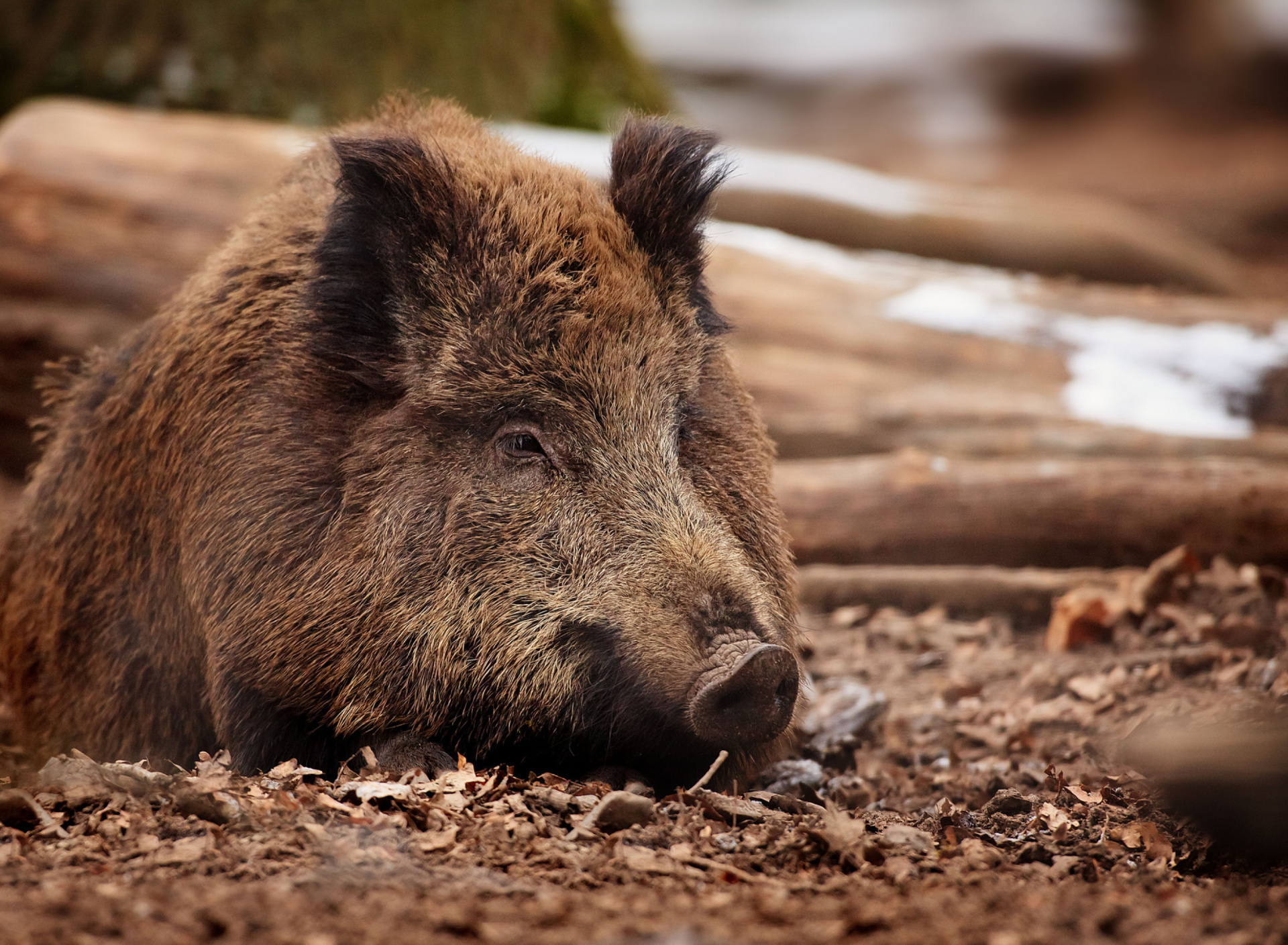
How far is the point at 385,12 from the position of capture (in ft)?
32.2

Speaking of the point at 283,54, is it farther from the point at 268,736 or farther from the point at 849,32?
the point at 849,32

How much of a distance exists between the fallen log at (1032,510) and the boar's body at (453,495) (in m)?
2.29

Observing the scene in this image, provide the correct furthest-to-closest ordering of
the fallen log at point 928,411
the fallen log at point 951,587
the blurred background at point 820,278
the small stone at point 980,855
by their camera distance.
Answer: the fallen log at point 928,411 → the blurred background at point 820,278 → the fallen log at point 951,587 → the small stone at point 980,855

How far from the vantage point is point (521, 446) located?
13.4 ft

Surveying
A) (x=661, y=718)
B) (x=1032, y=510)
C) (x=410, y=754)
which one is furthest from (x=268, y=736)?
(x=1032, y=510)

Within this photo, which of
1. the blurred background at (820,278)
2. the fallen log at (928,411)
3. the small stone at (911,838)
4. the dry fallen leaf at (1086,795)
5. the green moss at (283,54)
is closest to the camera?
the small stone at (911,838)

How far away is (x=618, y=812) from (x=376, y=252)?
214cm

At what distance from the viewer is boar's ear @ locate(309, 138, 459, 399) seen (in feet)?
13.6

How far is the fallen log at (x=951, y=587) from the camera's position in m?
6.55

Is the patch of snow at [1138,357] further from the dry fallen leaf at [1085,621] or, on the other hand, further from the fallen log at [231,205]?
the fallen log at [231,205]

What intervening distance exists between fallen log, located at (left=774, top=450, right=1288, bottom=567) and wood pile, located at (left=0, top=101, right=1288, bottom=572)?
0.01 meters

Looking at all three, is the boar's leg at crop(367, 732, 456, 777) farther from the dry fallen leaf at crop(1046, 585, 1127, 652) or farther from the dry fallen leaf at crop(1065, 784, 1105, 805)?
the dry fallen leaf at crop(1046, 585, 1127, 652)

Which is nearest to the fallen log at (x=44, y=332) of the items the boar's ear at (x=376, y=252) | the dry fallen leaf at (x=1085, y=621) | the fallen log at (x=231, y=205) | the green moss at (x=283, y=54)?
the fallen log at (x=231, y=205)

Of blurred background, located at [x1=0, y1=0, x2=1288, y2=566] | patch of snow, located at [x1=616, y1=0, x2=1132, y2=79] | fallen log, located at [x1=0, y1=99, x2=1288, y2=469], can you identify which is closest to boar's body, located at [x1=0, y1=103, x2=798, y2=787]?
blurred background, located at [x1=0, y1=0, x2=1288, y2=566]
